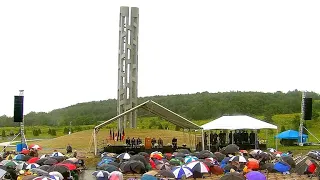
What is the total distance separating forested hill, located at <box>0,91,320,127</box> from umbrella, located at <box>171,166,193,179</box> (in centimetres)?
4500

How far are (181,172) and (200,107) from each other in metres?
54.8

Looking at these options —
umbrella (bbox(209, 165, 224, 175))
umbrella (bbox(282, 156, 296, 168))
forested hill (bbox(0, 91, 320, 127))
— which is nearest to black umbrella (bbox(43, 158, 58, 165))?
umbrella (bbox(209, 165, 224, 175))

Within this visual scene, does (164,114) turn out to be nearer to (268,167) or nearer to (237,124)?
(237,124)

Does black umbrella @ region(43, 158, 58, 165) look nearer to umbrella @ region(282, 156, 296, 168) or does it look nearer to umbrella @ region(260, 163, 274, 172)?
umbrella @ region(260, 163, 274, 172)

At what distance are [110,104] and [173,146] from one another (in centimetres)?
5568

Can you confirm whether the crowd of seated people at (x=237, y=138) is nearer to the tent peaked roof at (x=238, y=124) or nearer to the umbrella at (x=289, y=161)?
the tent peaked roof at (x=238, y=124)

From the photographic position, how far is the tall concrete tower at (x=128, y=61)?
40.8 meters

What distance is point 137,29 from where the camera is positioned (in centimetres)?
4119

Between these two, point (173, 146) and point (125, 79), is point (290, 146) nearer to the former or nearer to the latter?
point (173, 146)

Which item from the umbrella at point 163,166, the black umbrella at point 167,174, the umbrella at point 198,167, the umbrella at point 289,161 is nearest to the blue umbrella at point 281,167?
the umbrella at point 289,161

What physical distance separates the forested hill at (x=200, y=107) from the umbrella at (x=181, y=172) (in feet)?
148

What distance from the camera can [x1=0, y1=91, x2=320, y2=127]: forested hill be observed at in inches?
2702

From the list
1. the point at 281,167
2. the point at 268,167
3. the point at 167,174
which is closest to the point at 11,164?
the point at 167,174

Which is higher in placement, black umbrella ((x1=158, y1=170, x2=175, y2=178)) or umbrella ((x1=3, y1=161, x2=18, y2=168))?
umbrella ((x1=3, y1=161, x2=18, y2=168))
